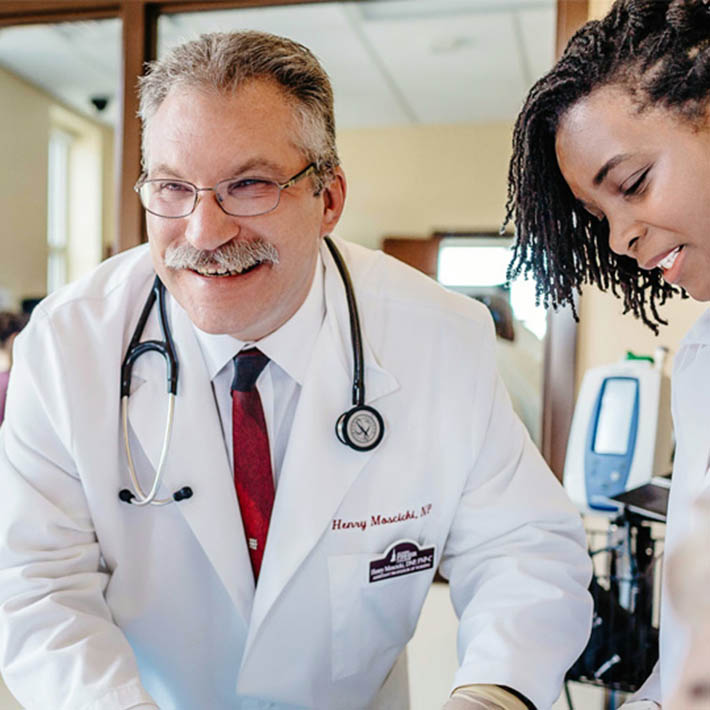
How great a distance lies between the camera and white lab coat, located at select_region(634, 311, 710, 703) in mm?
928

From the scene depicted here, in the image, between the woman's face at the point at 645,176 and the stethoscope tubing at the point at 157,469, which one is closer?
the woman's face at the point at 645,176

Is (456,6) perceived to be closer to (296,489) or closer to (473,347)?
(473,347)

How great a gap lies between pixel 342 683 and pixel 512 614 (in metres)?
0.30

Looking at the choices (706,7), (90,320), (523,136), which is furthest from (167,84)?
(706,7)

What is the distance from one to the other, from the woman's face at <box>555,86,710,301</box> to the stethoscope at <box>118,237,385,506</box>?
419 millimetres

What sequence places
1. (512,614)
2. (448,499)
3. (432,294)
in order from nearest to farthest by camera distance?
(512,614) → (448,499) → (432,294)

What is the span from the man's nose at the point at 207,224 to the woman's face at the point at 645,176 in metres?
0.44

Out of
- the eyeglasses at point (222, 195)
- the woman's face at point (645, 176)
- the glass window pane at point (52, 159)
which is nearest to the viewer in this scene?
the woman's face at point (645, 176)

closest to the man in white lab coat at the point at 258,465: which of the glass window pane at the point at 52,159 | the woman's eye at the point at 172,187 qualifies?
the woman's eye at the point at 172,187

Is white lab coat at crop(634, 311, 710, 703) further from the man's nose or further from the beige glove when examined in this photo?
the man's nose

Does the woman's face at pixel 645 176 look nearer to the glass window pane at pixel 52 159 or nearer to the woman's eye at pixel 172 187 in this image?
the woman's eye at pixel 172 187

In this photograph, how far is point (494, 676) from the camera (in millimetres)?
982

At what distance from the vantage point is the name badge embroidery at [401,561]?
1142 mm

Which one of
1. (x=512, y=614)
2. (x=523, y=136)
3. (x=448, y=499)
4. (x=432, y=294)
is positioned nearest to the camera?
(x=523, y=136)
